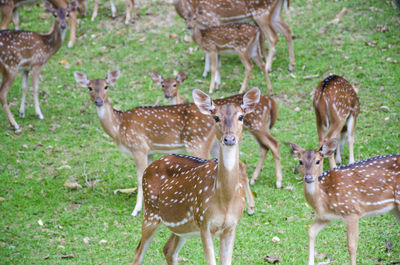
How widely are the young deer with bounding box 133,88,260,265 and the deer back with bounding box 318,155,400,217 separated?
5.54 feet

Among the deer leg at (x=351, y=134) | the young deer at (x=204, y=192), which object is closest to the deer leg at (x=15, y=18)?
the deer leg at (x=351, y=134)

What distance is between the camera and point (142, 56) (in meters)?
13.3

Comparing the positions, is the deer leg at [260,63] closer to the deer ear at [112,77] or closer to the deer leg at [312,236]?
the deer ear at [112,77]

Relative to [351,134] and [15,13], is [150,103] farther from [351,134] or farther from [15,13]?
[15,13]

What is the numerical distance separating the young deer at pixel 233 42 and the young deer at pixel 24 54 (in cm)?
263

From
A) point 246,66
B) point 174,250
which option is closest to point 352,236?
point 174,250

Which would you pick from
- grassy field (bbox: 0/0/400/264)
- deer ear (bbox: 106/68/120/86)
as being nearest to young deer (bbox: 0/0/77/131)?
grassy field (bbox: 0/0/400/264)

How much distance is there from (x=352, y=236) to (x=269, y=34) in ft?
20.9

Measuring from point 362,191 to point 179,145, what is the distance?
2.96 metres

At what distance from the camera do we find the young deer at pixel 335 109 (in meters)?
8.97

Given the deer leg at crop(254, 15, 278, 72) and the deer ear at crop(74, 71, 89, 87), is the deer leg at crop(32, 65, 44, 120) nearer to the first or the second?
the deer ear at crop(74, 71, 89, 87)

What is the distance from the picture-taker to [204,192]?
5594 mm

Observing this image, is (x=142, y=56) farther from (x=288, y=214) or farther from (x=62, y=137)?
(x=288, y=214)

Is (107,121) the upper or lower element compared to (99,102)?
lower
